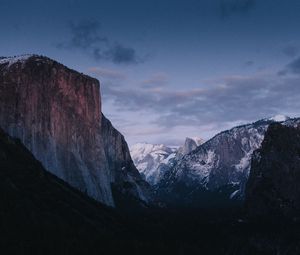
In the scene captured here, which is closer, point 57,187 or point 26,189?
point 26,189

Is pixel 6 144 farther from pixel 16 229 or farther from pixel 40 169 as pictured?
pixel 16 229

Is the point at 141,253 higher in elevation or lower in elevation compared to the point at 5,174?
lower

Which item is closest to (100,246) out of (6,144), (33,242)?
(33,242)

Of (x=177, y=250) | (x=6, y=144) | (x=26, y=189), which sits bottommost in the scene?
(x=177, y=250)

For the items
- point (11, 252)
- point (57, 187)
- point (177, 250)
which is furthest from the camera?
point (57, 187)

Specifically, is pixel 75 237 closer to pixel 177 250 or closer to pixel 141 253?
pixel 141 253

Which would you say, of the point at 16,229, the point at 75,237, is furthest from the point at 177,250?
the point at 16,229

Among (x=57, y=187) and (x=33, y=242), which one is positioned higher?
(x=57, y=187)

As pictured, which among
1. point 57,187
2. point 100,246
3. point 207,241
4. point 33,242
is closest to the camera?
point 33,242

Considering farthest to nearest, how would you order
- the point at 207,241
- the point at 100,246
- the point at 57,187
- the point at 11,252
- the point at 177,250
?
the point at 207,241 → the point at 57,187 → the point at 177,250 → the point at 100,246 → the point at 11,252
